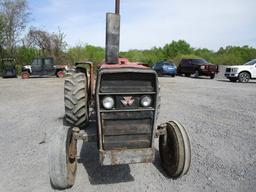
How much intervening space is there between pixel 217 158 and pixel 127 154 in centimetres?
193

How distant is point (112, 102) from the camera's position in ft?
11.4

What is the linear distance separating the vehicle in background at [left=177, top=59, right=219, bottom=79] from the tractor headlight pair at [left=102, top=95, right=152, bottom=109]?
21337mm

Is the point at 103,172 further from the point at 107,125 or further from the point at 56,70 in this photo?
the point at 56,70

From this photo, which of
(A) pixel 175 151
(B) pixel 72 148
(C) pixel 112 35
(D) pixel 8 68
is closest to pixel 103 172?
(B) pixel 72 148

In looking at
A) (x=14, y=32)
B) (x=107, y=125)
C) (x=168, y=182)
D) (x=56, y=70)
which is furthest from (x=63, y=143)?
(x=14, y=32)

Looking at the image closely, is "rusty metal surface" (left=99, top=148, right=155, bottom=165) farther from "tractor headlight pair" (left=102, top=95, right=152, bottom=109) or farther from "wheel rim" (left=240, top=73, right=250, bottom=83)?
"wheel rim" (left=240, top=73, right=250, bottom=83)

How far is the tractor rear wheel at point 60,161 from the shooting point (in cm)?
342

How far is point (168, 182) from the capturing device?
387 centimetres

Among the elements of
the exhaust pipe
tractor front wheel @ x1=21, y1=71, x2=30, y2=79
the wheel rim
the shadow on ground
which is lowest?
tractor front wheel @ x1=21, y1=71, x2=30, y2=79

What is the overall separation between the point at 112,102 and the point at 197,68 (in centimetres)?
2242

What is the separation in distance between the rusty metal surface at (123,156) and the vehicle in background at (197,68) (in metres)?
21.5

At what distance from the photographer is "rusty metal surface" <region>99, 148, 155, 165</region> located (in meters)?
3.49

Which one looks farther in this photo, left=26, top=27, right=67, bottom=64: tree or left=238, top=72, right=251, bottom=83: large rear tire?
left=26, top=27, right=67, bottom=64: tree

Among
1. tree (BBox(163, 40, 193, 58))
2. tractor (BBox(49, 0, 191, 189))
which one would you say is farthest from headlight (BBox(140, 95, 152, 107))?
tree (BBox(163, 40, 193, 58))
